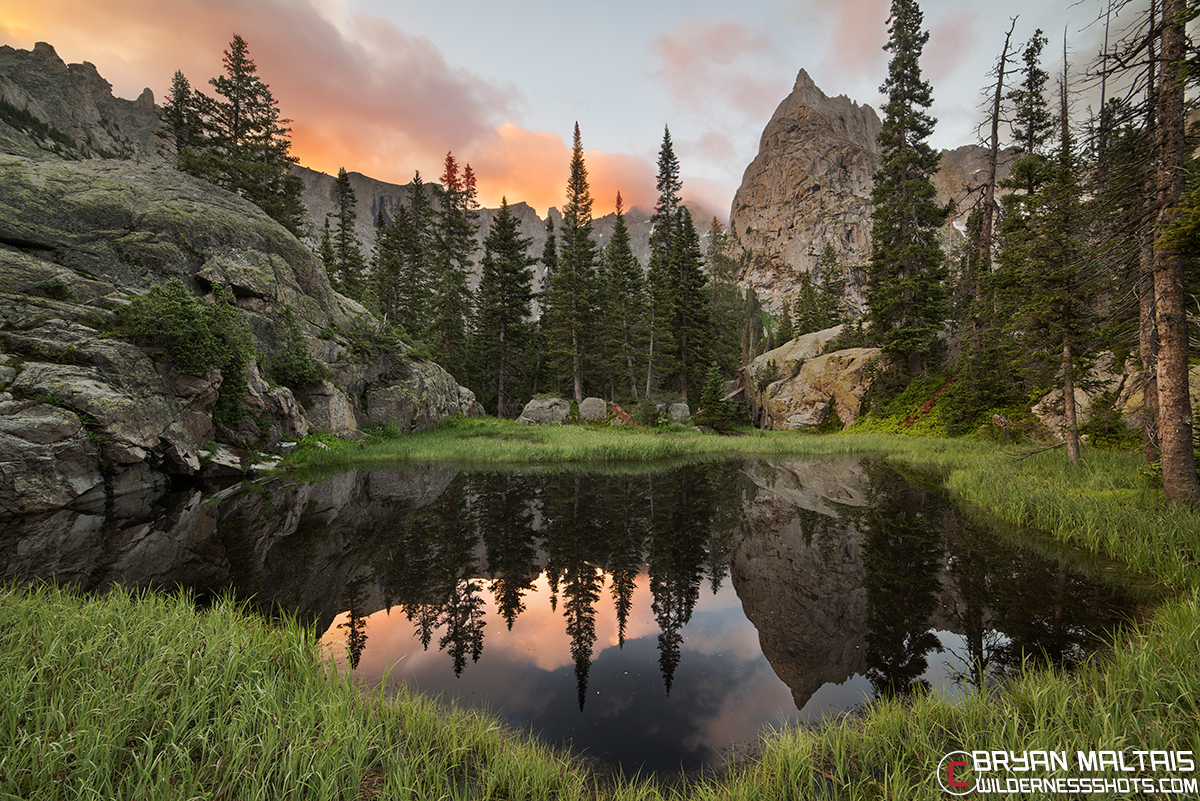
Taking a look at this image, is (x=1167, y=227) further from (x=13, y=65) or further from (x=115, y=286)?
(x=13, y=65)

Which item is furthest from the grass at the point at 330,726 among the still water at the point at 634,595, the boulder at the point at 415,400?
the boulder at the point at 415,400

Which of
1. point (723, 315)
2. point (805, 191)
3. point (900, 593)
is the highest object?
point (805, 191)

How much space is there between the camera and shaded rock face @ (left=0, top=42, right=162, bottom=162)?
5181 centimetres

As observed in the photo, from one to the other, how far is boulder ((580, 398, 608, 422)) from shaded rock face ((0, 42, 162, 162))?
5725cm

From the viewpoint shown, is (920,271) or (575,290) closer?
(920,271)

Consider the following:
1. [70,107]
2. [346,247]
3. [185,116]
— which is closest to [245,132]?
[185,116]

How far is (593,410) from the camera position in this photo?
3306 centimetres

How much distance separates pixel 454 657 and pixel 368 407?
22704mm

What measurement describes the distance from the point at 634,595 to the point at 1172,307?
10.5 meters

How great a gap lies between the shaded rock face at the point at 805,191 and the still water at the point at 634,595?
140107 millimetres

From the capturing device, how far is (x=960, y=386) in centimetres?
2091

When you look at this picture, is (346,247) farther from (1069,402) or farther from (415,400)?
(1069,402)

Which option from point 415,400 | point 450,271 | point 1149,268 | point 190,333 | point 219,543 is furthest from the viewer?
point 450,271

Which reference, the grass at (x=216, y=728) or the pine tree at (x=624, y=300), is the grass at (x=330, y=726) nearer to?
the grass at (x=216, y=728)
